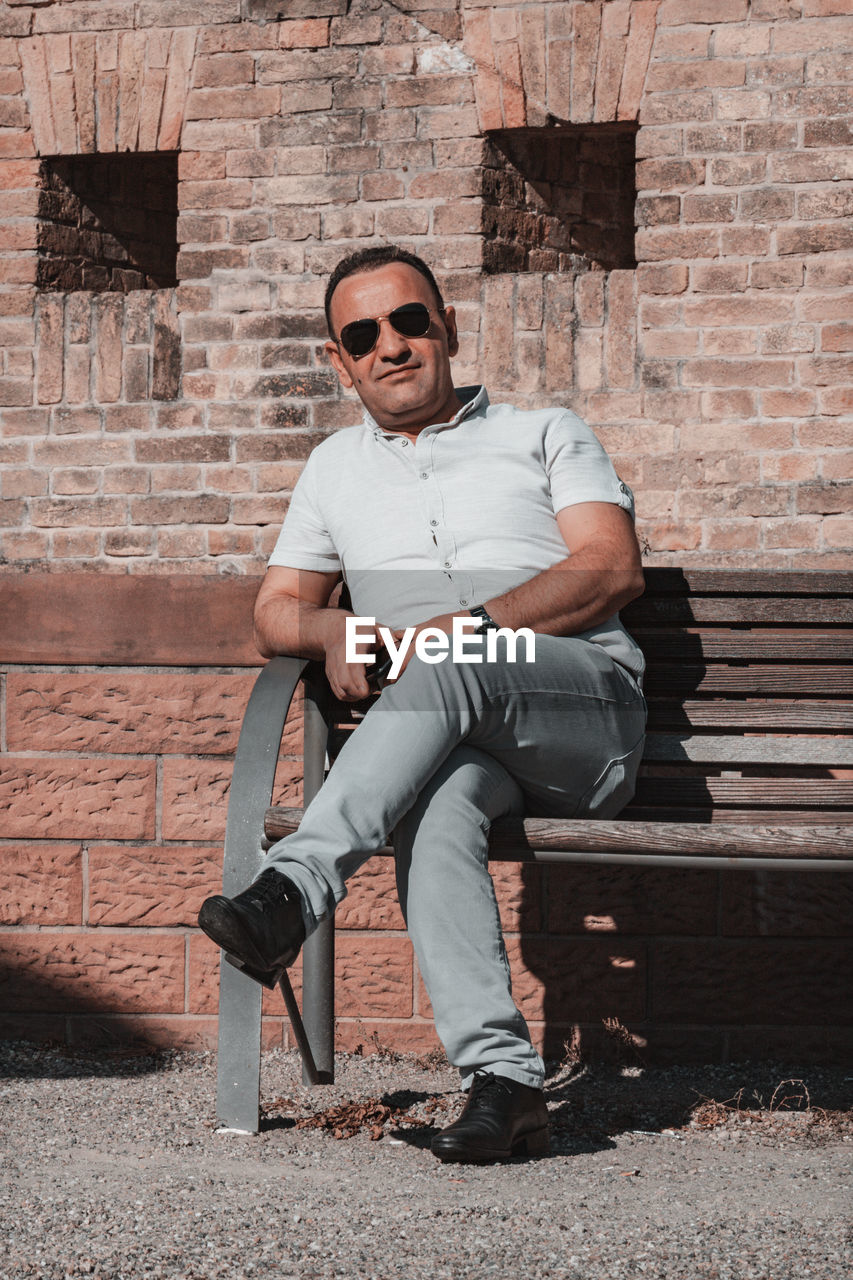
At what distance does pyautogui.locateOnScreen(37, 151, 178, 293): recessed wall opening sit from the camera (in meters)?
6.75

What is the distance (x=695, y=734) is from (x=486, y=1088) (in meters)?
0.96

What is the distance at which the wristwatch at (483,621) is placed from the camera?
2.67 metres

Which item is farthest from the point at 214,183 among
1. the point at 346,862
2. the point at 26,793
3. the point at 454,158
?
the point at 346,862

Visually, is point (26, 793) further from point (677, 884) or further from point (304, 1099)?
point (677, 884)

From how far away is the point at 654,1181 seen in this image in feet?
7.58

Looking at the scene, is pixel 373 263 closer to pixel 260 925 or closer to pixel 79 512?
pixel 260 925

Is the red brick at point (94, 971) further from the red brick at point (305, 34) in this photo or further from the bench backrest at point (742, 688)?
the red brick at point (305, 34)

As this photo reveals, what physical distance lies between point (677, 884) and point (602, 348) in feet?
9.99

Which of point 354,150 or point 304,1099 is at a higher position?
point 354,150

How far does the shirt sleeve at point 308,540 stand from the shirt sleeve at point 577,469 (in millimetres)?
487

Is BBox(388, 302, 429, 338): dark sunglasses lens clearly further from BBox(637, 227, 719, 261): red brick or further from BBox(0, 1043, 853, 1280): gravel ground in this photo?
BBox(637, 227, 719, 261): red brick

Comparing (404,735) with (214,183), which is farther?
(214,183)

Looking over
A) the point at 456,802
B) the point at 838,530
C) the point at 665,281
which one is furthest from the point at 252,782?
the point at 665,281

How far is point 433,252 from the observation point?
20.4 feet
